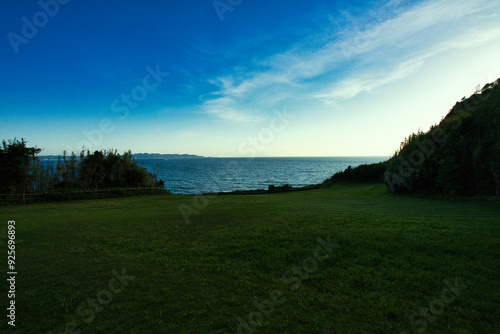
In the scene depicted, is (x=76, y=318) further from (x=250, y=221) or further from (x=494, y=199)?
(x=494, y=199)

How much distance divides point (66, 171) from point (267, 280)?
3355cm

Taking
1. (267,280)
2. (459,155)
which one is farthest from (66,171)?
(459,155)

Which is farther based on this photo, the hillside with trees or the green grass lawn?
the hillside with trees

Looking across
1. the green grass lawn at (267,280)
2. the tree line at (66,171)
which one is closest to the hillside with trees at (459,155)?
the green grass lawn at (267,280)

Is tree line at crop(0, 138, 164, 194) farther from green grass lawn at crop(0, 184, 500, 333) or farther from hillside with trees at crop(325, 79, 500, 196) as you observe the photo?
hillside with trees at crop(325, 79, 500, 196)

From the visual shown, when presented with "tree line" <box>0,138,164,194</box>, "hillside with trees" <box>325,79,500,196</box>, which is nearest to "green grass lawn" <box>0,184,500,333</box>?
"hillside with trees" <box>325,79,500,196</box>

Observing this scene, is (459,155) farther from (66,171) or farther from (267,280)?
(66,171)

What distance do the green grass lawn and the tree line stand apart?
20138 mm

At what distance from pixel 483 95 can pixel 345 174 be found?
26.2 m

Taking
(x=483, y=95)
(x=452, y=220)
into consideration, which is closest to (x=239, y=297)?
(x=452, y=220)

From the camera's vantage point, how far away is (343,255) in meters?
7.32

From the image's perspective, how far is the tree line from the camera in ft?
79.5

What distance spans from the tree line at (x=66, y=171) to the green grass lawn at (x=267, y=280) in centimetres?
2014

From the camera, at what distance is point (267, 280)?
19.9 ft
